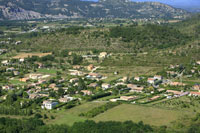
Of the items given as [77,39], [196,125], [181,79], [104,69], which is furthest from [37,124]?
[77,39]

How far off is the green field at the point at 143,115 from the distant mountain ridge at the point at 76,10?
130 metres

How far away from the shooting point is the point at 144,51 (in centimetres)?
6606

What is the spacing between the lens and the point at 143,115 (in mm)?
30234

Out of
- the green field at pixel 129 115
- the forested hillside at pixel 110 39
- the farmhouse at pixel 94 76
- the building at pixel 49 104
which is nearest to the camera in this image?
the green field at pixel 129 115

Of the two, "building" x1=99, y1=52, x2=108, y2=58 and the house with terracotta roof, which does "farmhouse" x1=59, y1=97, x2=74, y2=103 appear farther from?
"building" x1=99, y1=52, x2=108, y2=58

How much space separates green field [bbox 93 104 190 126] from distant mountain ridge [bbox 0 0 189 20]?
130 m

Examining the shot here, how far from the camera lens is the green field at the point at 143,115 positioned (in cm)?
2895

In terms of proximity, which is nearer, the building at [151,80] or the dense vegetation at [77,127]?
the dense vegetation at [77,127]

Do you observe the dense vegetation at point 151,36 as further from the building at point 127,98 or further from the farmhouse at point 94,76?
the building at point 127,98

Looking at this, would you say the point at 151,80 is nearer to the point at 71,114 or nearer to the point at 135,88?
the point at 135,88

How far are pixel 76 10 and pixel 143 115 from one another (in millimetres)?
156268

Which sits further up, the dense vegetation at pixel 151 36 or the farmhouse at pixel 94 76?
the dense vegetation at pixel 151 36

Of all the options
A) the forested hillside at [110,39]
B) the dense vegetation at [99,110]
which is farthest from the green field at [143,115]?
the forested hillside at [110,39]

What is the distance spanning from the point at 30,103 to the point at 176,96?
544 inches
